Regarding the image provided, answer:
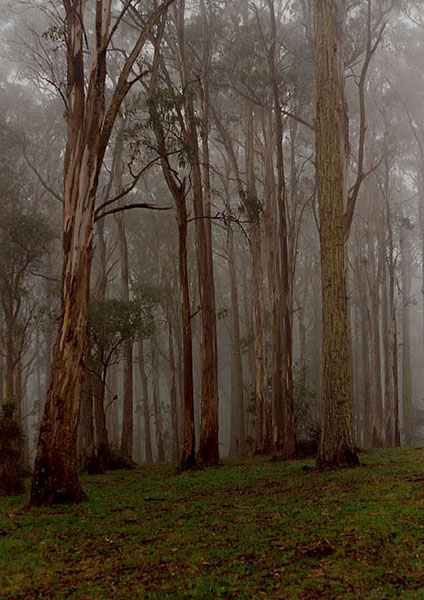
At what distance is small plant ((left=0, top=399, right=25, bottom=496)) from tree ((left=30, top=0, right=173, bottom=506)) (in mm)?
1868

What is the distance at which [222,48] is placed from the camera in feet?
63.8

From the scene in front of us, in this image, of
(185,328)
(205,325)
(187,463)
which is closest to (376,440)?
(205,325)

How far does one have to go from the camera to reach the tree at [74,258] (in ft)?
24.0

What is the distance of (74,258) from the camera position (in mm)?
7789

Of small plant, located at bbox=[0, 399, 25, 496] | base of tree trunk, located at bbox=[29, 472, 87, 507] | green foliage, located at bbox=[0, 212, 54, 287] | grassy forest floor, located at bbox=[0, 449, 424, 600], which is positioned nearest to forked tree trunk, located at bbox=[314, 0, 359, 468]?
grassy forest floor, located at bbox=[0, 449, 424, 600]

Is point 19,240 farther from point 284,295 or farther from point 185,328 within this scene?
point 284,295

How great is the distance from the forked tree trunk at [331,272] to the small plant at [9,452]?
4.50 metres

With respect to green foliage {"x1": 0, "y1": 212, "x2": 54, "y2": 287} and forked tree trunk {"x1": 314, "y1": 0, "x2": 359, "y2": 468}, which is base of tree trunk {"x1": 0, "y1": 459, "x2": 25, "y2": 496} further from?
green foliage {"x1": 0, "y1": 212, "x2": 54, "y2": 287}

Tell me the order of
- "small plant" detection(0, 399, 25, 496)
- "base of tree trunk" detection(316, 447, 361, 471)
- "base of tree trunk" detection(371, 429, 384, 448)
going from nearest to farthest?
1. "small plant" detection(0, 399, 25, 496)
2. "base of tree trunk" detection(316, 447, 361, 471)
3. "base of tree trunk" detection(371, 429, 384, 448)

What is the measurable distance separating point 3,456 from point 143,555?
4829 mm

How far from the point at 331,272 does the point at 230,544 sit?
5513 millimetres

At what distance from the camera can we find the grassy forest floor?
13.2ft

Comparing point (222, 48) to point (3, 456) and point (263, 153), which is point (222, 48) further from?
point (3, 456)

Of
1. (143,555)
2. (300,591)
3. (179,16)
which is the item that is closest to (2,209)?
(179,16)
